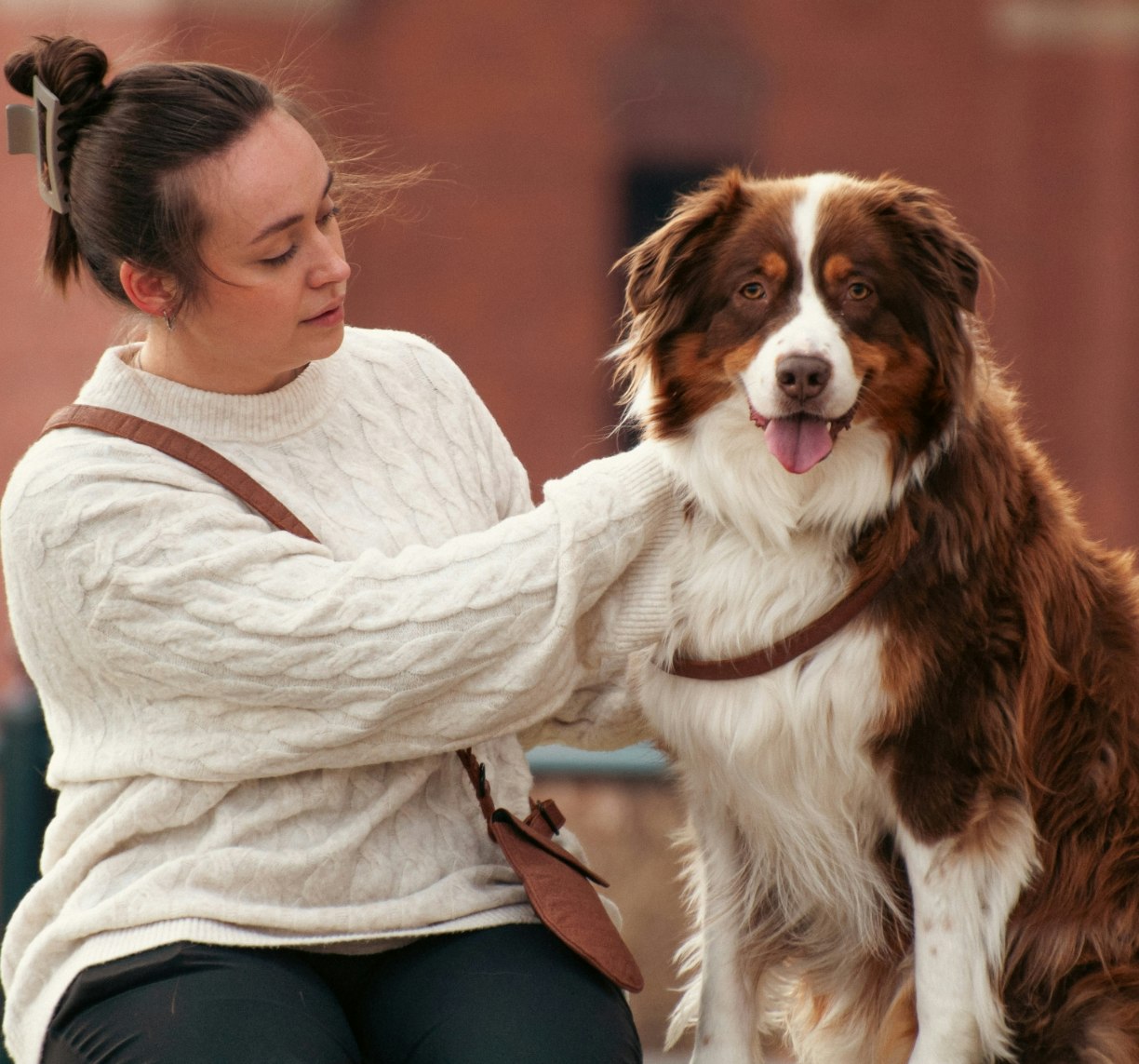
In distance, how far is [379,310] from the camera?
10805 mm

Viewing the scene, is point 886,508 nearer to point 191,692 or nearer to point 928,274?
point 928,274

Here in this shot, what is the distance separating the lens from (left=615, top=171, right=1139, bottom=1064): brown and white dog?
7.98 ft

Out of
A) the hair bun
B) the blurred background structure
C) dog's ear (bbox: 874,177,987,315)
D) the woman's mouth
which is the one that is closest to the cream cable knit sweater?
the woman's mouth

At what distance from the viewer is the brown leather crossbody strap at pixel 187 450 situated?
2.34 meters

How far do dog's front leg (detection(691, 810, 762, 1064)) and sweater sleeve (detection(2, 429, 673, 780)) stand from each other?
1.90 feet

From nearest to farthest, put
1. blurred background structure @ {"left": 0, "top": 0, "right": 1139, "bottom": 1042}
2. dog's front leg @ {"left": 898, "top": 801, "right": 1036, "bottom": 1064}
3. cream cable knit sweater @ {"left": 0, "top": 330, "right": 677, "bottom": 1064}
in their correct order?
cream cable knit sweater @ {"left": 0, "top": 330, "right": 677, "bottom": 1064} → dog's front leg @ {"left": 898, "top": 801, "right": 1036, "bottom": 1064} → blurred background structure @ {"left": 0, "top": 0, "right": 1139, "bottom": 1042}

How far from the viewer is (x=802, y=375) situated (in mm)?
2340

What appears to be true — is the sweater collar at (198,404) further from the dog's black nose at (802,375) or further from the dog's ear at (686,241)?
the dog's black nose at (802,375)

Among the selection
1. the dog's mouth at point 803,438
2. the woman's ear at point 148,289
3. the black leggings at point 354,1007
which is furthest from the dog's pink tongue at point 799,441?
the woman's ear at point 148,289

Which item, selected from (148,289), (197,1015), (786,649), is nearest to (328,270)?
(148,289)

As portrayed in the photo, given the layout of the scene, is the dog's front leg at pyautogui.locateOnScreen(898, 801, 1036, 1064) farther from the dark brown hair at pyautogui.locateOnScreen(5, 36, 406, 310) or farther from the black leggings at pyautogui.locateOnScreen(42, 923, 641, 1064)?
the dark brown hair at pyautogui.locateOnScreen(5, 36, 406, 310)

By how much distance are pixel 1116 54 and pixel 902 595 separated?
31.3 feet

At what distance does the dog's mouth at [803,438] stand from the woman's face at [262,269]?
0.65m

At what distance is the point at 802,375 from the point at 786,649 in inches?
16.8
